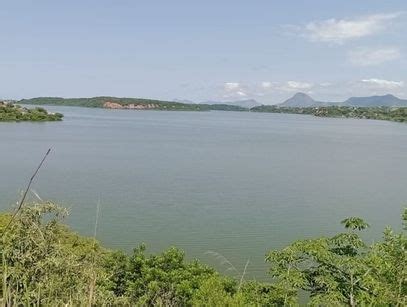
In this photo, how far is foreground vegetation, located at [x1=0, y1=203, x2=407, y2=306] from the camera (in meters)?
4.54

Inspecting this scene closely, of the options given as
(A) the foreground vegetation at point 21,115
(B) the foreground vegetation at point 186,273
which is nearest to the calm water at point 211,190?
(B) the foreground vegetation at point 186,273

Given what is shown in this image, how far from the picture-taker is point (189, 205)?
26.7 meters

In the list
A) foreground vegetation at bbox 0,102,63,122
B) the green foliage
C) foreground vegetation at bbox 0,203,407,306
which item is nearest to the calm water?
foreground vegetation at bbox 0,203,407,306

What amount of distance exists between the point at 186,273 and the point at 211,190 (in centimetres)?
2124

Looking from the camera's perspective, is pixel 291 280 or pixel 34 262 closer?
pixel 34 262

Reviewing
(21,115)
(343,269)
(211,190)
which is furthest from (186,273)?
(21,115)

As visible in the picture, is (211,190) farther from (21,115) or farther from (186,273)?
(21,115)

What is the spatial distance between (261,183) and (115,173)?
38.9 feet

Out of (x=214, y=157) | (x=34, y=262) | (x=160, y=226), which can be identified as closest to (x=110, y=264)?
(x=34, y=262)

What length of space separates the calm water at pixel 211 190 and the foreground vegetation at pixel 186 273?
84 centimetres

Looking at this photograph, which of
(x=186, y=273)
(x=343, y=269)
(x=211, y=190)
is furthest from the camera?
(x=211, y=190)

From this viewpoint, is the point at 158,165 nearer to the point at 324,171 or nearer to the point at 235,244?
the point at 324,171

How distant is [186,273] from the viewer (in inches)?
423

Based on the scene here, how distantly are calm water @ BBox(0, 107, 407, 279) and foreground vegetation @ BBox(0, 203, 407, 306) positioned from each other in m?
0.84
